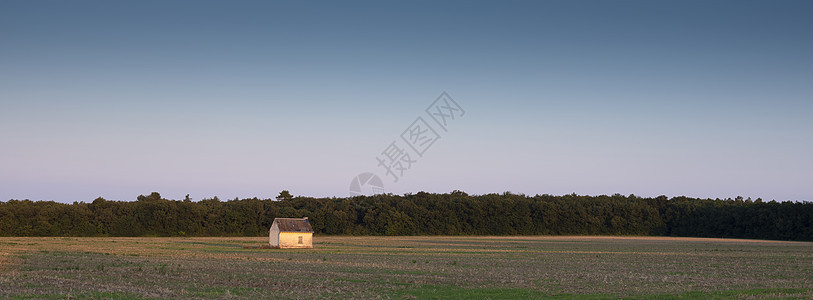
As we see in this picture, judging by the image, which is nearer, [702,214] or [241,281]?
[241,281]

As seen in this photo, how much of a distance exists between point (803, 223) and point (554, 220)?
40156 mm

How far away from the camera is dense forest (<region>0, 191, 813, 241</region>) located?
341 ft

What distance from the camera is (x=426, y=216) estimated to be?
120 m

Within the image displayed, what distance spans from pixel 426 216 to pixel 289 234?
58713 millimetres

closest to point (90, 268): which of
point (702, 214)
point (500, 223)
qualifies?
point (500, 223)

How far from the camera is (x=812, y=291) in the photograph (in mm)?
22984

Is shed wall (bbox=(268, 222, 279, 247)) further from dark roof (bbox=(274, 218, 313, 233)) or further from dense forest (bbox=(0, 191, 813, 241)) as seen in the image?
dense forest (bbox=(0, 191, 813, 241))

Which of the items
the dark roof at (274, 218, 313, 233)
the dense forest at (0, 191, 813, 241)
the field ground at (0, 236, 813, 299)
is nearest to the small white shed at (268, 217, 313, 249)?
the dark roof at (274, 218, 313, 233)

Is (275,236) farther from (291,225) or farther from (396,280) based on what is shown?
(396,280)

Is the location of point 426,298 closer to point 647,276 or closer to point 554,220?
point 647,276

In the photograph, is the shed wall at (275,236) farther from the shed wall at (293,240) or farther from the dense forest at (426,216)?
the dense forest at (426,216)

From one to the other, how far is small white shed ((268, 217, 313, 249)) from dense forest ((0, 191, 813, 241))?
48524 mm

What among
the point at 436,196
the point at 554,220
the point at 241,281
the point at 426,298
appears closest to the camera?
the point at 426,298

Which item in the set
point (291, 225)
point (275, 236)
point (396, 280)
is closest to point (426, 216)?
point (291, 225)
